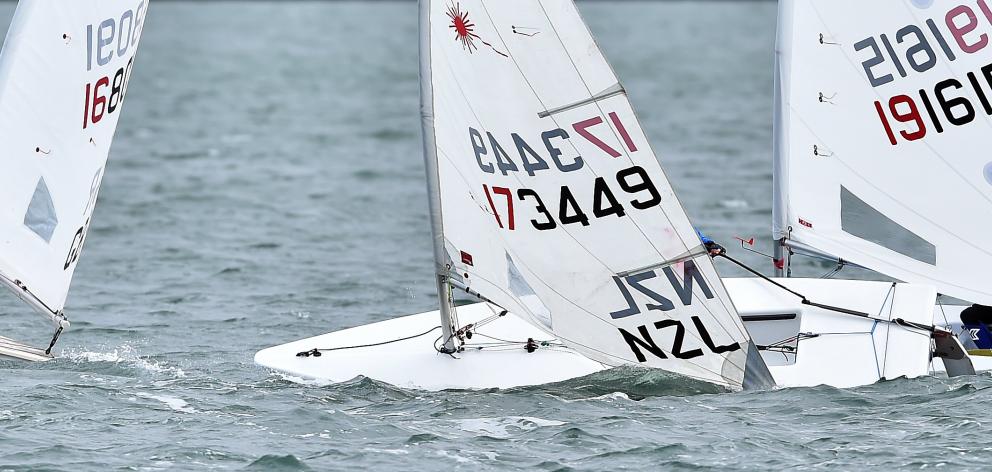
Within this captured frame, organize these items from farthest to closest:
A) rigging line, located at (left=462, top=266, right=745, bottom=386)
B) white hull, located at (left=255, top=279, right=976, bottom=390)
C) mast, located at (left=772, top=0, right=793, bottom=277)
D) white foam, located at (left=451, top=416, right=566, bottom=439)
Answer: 1. mast, located at (left=772, top=0, right=793, bottom=277)
2. white hull, located at (left=255, top=279, right=976, bottom=390)
3. rigging line, located at (left=462, top=266, right=745, bottom=386)
4. white foam, located at (left=451, top=416, right=566, bottom=439)

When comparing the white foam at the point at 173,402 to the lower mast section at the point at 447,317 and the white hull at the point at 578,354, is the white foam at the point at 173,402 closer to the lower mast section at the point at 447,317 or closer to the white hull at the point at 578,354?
the white hull at the point at 578,354

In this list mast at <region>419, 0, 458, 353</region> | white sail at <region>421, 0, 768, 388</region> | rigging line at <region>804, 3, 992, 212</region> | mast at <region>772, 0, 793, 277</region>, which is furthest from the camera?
mast at <region>772, 0, 793, 277</region>

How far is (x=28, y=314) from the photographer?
54.4 ft

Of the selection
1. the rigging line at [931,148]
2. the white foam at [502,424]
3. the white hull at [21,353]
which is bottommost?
the white foam at [502,424]

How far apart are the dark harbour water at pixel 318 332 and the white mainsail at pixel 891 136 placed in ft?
6.25

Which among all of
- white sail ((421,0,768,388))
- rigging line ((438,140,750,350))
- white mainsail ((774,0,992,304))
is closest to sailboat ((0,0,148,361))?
white sail ((421,0,768,388))

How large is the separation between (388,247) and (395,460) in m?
10.9

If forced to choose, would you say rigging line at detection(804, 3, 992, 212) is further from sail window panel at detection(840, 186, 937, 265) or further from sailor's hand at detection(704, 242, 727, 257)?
sailor's hand at detection(704, 242, 727, 257)

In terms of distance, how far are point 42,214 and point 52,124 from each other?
78 cm

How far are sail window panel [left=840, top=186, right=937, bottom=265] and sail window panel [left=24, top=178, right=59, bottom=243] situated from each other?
7.28 metres

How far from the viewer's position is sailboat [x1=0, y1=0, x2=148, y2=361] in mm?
12430

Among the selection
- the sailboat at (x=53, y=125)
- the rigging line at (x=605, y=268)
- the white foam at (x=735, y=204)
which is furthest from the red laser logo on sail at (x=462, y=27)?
the white foam at (x=735, y=204)

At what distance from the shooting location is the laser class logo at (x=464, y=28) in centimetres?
1186

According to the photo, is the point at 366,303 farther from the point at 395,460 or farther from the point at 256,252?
the point at 395,460
